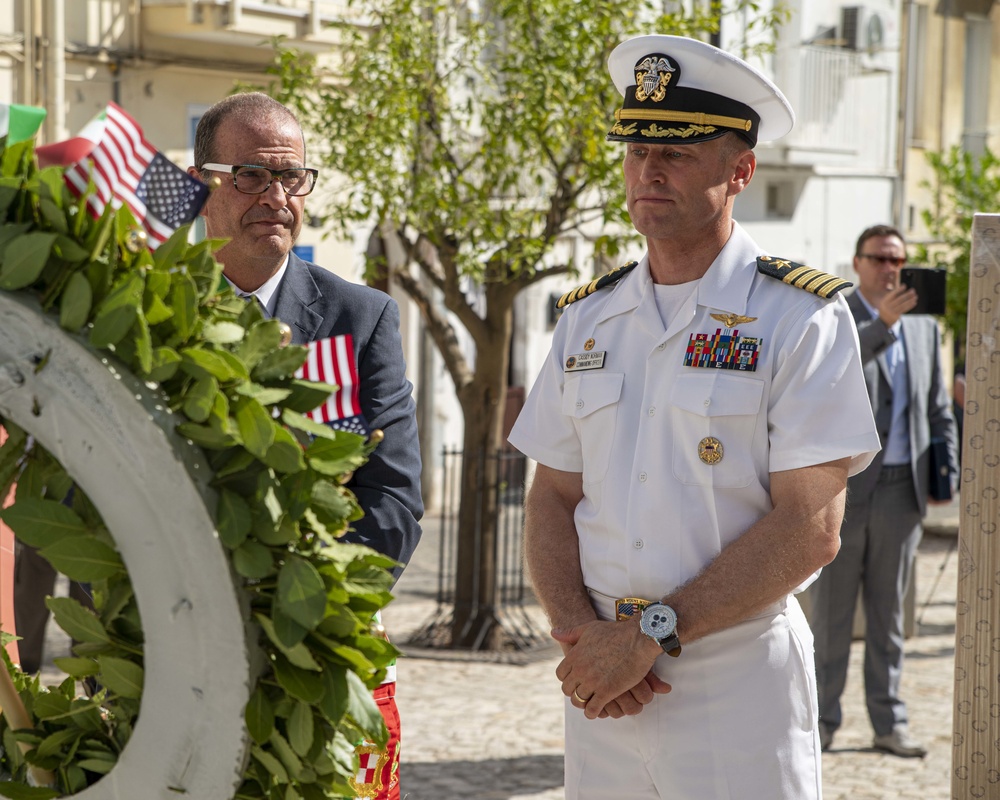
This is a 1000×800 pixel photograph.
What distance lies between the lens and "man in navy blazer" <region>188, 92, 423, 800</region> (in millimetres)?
2873

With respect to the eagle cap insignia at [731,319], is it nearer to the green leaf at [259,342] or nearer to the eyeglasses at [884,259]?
the green leaf at [259,342]

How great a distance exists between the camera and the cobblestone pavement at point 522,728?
6.06 meters

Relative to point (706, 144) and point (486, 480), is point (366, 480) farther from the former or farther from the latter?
point (486, 480)

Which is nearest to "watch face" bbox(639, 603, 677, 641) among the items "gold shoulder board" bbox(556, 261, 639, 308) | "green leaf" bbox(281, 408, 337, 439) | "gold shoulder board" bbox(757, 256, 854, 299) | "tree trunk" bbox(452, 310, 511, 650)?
"gold shoulder board" bbox(757, 256, 854, 299)

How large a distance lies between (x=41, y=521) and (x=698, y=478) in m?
1.44

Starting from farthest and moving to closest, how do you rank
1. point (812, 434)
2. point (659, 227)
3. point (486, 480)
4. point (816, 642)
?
point (486, 480) < point (816, 642) < point (659, 227) < point (812, 434)

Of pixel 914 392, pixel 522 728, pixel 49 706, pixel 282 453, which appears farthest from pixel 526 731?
pixel 282 453

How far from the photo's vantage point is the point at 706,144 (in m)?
3.02

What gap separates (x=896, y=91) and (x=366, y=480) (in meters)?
21.0

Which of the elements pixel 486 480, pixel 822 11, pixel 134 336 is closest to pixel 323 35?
pixel 486 480

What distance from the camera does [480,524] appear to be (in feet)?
29.6

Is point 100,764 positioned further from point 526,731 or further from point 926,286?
point 926,286

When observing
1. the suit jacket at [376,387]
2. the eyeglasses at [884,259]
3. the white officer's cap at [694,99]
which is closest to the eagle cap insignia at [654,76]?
the white officer's cap at [694,99]

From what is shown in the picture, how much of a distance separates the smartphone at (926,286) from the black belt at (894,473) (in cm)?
73
